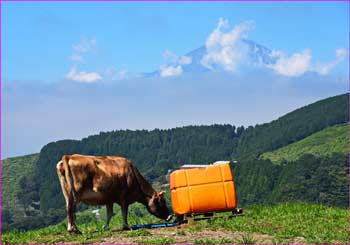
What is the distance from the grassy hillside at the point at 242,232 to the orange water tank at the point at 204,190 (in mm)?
747

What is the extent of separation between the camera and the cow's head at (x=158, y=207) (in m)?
18.3

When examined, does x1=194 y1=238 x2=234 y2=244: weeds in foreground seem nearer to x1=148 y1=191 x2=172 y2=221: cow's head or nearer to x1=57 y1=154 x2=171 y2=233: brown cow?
x1=57 y1=154 x2=171 y2=233: brown cow

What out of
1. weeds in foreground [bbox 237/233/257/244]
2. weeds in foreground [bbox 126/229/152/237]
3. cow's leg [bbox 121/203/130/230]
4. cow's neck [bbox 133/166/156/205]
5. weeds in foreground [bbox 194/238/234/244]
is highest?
cow's neck [bbox 133/166/156/205]

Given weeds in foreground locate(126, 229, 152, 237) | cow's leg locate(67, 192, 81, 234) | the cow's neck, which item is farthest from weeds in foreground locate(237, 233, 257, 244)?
the cow's neck

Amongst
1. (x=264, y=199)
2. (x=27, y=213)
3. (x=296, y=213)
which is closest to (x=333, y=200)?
(x=264, y=199)

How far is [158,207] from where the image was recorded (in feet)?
60.4

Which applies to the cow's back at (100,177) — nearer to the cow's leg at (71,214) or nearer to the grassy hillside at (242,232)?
the cow's leg at (71,214)

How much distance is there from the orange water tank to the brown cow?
3.93 feet

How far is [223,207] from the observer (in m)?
17.1

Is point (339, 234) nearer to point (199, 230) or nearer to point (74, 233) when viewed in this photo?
point (199, 230)

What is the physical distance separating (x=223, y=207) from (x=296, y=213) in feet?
6.32

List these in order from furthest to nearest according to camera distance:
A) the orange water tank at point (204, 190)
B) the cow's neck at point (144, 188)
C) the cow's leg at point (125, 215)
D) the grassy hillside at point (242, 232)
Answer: the cow's neck at point (144, 188)
the orange water tank at point (204, 190)
the cow's leg at point (125, 215)
the grassy hillside at point (242, 232)

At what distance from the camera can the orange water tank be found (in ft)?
55.5

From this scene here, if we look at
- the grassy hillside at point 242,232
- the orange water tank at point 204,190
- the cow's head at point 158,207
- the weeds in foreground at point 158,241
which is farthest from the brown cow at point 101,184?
the weeds in foreground at point 158,241
